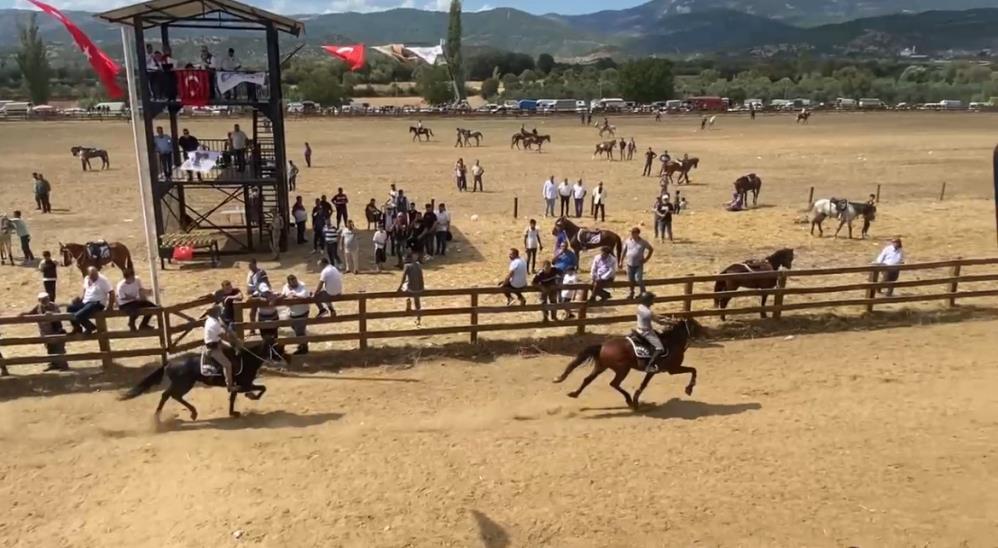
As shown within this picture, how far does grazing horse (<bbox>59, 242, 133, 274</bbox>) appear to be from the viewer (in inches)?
640

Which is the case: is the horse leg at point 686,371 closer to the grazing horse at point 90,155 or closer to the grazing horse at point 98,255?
the grazing horse at point 98,255

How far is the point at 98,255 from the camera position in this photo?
1628 cm

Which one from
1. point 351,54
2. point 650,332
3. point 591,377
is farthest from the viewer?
point 351,54

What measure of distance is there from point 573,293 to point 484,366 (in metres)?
3.28

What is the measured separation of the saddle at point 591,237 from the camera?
57.3 ft

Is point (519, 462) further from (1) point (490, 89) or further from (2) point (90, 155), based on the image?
(1) point (490, 89)

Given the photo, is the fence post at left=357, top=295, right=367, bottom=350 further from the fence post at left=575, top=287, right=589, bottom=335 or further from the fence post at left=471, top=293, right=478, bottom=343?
the fence post at left=575, top=287, right=589, bottom=335

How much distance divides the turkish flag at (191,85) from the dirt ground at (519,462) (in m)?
9.37

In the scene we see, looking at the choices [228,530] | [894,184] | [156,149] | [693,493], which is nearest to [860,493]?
[693,493]

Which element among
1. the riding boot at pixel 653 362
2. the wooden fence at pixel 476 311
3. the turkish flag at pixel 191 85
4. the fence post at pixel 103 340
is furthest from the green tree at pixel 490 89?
the riding boot at pixel 653 362

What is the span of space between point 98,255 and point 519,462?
38.6 ft

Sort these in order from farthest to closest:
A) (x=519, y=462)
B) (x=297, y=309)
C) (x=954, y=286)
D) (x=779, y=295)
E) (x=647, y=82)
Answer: (x=647, y=82) < (x=954, y=286) < (x=779, y=295) < (x=297, y=309) < (x=519, y=462)

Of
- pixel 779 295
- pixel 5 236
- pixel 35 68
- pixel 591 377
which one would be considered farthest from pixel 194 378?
pixel 35 68

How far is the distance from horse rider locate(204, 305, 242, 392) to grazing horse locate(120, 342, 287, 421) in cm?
10
